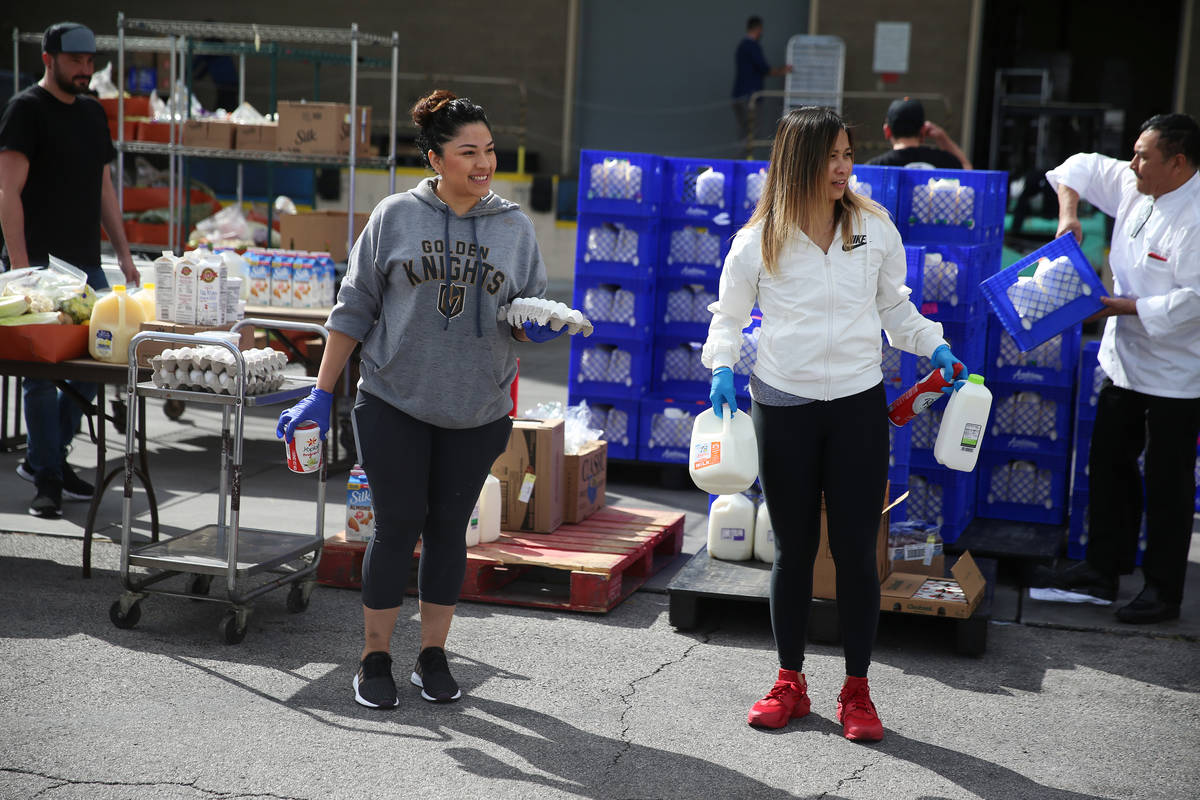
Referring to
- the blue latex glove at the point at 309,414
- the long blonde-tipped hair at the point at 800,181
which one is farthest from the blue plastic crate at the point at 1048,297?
the blue latex glove at the point at 309,414

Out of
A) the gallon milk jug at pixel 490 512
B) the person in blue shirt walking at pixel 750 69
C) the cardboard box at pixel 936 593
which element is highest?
the person in blue shirt walking at pixel 750 69

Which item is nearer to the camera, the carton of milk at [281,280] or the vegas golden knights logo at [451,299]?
the vegas golden knights logo at [451,299]

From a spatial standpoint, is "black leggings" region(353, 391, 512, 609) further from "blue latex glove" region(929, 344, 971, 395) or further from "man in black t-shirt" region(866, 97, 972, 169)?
"man in black t-shirt" region(866, 97, 972, 169)

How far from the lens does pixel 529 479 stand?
5.79m

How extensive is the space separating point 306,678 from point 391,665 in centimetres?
31

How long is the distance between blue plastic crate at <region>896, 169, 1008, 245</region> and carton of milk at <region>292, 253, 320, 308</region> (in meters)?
3.54

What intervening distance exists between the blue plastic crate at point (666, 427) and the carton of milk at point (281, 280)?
7.40 feet

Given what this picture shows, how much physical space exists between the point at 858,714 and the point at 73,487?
4490mm

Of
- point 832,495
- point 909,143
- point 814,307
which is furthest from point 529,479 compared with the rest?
point 909,143

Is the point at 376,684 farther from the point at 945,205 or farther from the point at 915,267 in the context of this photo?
the point at 945,205

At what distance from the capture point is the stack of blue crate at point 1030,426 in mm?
6457

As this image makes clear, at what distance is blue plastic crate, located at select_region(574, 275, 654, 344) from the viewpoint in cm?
754

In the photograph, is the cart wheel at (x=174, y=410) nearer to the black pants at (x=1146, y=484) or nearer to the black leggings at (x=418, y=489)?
the black leggings at (x=418, y=489)

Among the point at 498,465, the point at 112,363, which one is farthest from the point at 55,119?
the point at 498,465
